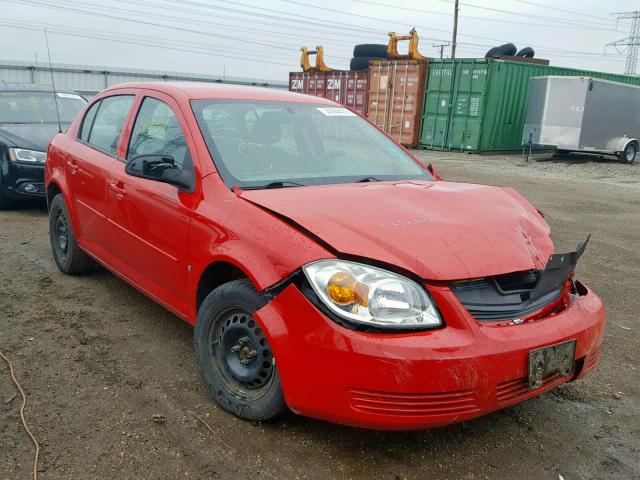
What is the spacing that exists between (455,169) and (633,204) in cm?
528

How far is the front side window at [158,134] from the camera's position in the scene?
3.31 meters

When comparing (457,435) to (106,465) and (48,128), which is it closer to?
(106,465)

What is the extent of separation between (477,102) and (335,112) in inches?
609

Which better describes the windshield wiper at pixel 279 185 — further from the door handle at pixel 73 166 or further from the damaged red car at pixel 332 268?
the door handle at pixel 73 166

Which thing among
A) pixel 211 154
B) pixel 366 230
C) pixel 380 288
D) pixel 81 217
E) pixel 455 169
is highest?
pixel 211 154

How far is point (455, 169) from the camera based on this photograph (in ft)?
49.7

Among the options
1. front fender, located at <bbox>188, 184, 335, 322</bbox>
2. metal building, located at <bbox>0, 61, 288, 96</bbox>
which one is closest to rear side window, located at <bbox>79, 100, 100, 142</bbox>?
front fender, located at <bbox>188, 184, 335, 322</bbox>

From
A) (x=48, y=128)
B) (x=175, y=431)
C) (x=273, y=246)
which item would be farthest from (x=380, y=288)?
(x=48, y=128)

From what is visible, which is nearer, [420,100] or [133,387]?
[133,387]

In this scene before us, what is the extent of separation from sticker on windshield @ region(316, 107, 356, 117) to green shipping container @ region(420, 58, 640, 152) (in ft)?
49.7

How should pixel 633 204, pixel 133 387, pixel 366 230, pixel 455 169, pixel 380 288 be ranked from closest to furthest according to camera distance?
pixel 380 288
pixel 366 230
pixel 133 387
pixel 633 204
pixel 455 169

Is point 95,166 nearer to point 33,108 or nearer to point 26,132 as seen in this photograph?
point 26,132

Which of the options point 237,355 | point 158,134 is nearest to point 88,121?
point 158,134

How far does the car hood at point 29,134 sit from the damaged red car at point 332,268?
403cm
